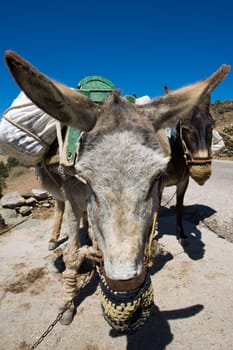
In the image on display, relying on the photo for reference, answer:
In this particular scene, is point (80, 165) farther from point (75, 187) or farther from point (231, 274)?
point (231, 274)

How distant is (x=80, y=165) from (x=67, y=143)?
1.09 meters

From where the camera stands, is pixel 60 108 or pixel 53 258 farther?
pixel 53 258

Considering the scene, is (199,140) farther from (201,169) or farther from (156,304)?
(156,304)

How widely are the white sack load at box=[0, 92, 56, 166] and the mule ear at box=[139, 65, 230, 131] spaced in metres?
1.83

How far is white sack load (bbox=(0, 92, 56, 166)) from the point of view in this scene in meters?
3.16

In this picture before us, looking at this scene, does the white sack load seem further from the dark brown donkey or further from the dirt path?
the dirt path

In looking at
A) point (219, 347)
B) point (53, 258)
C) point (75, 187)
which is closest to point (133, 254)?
point (75, 187)

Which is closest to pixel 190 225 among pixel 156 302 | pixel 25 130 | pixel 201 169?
pixel 201 169

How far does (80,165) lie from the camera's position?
1699 millimetres

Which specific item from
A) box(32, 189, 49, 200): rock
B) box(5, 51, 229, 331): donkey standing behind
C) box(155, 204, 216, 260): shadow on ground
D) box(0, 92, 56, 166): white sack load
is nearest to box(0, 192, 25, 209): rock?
box(32, 189, 49, 200): rock

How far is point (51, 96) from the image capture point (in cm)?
152

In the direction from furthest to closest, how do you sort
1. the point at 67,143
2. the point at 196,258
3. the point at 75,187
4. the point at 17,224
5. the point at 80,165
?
1. the point at 17,224
2. the point at 196,258
3. the point at 75,187
4. the point at 67,143
5. the point at 80,165

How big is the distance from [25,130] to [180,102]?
2.16 m

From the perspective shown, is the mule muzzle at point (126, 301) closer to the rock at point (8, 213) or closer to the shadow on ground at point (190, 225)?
the shadow on ground at point (190, 225)
